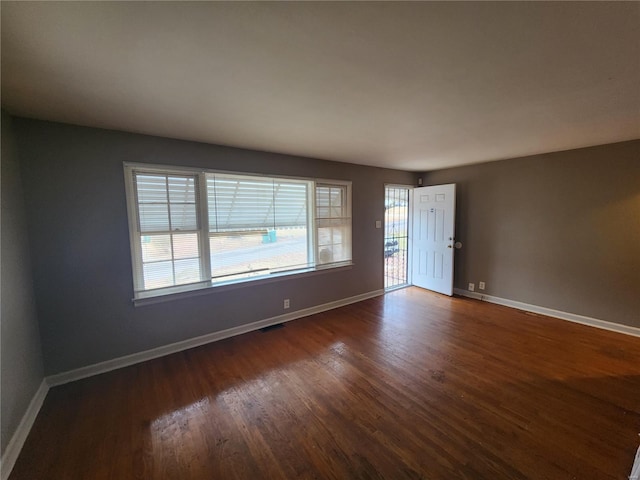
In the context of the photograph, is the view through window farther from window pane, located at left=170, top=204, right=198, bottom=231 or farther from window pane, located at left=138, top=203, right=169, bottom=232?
window pane, located at left=138, top=203, right=169, bottom=232

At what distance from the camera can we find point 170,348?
2.68 meters

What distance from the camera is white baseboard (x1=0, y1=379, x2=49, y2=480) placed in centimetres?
144

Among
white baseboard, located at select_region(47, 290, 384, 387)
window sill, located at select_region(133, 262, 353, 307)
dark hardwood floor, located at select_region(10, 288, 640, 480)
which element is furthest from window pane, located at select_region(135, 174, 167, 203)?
dark hardwood floor, located at select_region(10, 288, 640, 480)

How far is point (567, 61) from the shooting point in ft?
4.48

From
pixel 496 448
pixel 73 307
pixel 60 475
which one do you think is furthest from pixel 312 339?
pixel 73 307

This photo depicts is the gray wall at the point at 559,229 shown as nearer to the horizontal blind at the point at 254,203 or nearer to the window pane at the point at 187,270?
the horizontal blind at the point at 254,203

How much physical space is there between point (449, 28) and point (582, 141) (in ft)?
10.0

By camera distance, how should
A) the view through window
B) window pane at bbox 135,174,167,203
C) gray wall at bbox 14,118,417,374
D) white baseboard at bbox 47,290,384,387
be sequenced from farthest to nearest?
the view through window < window pane at bbox 135,174,167,203 < white baseboard at bbox 47,290,384,387 < gray wall at bbox 14,118,417,374

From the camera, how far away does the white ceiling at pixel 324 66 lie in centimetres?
104

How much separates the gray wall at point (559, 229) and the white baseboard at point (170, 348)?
9.05 ft

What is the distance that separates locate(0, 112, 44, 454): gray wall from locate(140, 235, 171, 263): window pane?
78cm

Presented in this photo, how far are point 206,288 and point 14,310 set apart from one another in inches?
54.9

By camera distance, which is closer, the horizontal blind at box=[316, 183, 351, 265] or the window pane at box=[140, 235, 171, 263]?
the window pane at box=[140, 235, 171, 263]

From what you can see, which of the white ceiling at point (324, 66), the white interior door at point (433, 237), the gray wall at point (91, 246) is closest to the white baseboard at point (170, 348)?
the gray wall at point (91, 246)
